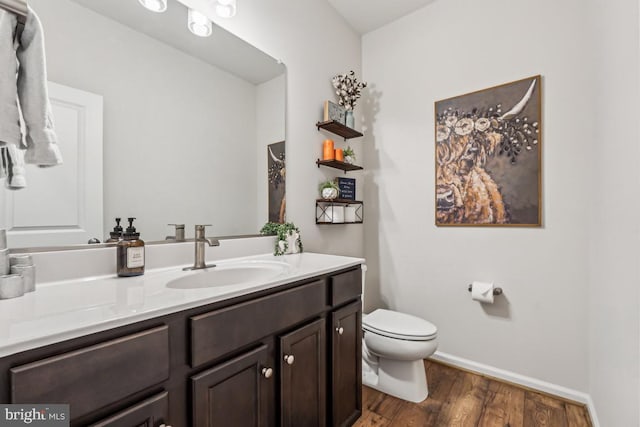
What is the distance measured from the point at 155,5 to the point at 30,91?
71 cm

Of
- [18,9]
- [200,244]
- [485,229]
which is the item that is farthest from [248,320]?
[485,229]

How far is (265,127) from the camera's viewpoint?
1.69m

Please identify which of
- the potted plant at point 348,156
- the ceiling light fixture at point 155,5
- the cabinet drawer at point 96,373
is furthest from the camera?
the potted plant at point 348,156

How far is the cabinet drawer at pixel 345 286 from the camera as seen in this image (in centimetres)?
133

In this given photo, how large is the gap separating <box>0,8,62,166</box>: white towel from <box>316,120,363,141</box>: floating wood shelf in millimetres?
1435

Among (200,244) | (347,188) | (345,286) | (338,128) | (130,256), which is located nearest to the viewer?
(130,256)

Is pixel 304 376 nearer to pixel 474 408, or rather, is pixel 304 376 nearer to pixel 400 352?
pixel 400 352

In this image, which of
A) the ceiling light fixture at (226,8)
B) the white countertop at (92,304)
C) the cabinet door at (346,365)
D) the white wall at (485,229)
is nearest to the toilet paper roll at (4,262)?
the white countertop at (92,304)

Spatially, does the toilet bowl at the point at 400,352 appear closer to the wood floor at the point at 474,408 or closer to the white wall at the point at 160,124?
the wood floor at the point at 474,408

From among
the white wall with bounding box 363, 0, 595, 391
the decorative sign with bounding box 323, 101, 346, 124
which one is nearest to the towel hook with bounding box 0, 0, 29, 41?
the decorative sign with bounding box 323, 101, 346, 124

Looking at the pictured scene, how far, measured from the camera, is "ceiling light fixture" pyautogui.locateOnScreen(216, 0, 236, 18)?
1403 millimetres

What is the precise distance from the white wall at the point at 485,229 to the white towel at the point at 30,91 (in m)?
2.05

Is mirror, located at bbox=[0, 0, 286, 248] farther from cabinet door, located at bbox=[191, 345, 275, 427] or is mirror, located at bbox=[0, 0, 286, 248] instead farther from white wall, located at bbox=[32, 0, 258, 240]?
cabinet door, located at bbox=[191, 345, 275, 427]

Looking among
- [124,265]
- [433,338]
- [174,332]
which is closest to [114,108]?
[124,265]
